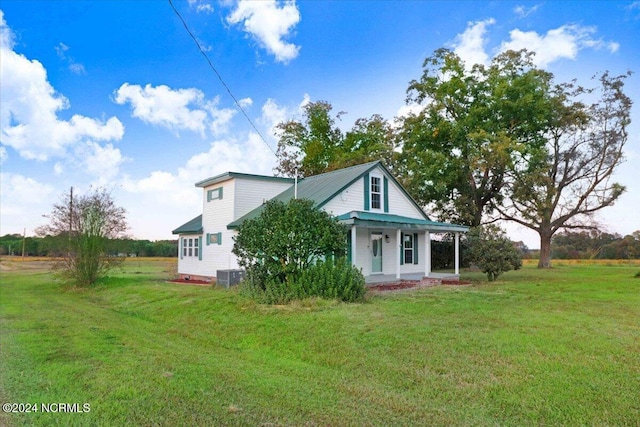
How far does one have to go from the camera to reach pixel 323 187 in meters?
19.5

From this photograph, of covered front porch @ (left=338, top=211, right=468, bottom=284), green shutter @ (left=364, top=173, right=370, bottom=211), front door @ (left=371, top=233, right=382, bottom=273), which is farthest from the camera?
front door @ (left=371, top=233, right=382, bottom=273)

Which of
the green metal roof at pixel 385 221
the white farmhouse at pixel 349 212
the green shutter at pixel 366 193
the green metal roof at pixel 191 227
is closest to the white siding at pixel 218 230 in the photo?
the white farmhouse at pixel 349 212

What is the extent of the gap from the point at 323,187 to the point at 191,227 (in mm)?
8062

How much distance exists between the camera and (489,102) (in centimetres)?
3028

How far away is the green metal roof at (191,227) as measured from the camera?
2240 cm

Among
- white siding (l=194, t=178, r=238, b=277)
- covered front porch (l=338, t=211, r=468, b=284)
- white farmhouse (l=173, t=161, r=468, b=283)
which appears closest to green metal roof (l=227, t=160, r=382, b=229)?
white farmhouse (l=173, t=161, r=468, b=283)

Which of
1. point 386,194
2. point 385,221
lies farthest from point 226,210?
point 385,221

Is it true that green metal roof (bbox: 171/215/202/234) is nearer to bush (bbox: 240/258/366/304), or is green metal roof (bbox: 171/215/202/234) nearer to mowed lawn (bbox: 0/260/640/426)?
bush (bbox: 240/258/366/304)

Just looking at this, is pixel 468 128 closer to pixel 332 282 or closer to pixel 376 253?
pixel 376 253

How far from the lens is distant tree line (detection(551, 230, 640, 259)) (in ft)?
141

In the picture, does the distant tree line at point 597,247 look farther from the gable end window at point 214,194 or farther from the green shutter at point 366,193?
the gable end window at point 214,194

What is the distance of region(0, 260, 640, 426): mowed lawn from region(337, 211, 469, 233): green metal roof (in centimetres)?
537

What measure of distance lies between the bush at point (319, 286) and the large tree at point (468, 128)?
60.9 feet

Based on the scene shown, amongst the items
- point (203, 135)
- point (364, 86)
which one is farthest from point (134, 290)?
point (364, 86)
